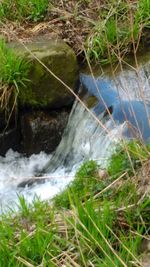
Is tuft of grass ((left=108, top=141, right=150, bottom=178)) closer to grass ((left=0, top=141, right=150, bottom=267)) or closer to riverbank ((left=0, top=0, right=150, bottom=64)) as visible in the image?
grass ((left=0, top=141, right=150, bottom=267))

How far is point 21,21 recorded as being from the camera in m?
5.87

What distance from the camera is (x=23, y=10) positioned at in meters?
5.85

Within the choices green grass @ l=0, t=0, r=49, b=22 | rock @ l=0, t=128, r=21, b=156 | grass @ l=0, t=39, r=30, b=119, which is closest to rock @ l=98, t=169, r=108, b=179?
grass @ l=0, t=39, r=30, b=119

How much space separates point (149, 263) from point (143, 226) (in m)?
0.25

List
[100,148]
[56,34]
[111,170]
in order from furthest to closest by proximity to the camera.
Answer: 1. [56,34]
2. [100,148]
3. [111,170]

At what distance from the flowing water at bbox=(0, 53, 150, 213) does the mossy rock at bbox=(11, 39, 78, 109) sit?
6.1 inches

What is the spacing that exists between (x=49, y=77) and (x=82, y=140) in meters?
0.70

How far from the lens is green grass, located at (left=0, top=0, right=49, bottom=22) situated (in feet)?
19.0

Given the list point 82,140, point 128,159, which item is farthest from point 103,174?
point 82,140

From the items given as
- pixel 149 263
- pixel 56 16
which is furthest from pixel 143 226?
pixel 56 16

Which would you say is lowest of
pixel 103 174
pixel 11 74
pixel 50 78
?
pixel 103 174

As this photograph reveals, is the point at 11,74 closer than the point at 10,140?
Yes

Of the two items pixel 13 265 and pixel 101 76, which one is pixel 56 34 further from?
pixel 13 265

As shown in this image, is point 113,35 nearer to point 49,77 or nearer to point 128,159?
point 49,77
